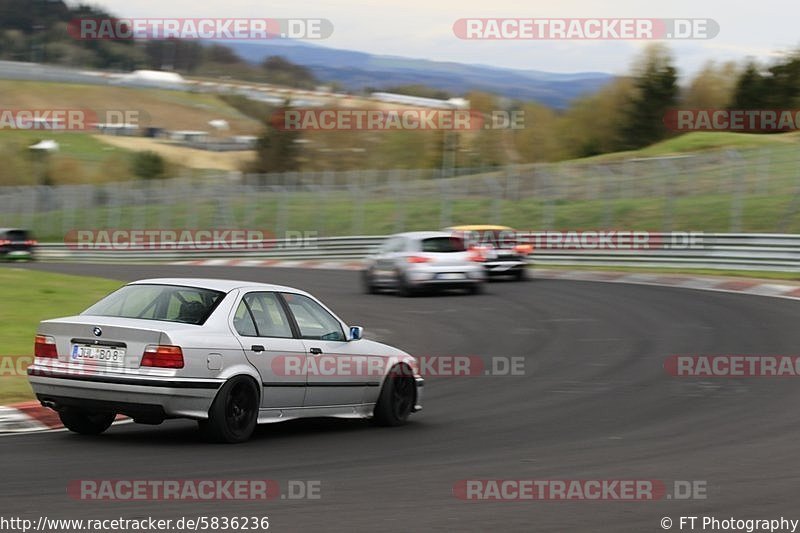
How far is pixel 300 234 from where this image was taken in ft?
161

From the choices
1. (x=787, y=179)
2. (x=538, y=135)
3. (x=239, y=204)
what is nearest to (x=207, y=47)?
(x=538, y=135)

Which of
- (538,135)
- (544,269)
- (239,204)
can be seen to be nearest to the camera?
(544,269)

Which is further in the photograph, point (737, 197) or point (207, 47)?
point (207, 47)

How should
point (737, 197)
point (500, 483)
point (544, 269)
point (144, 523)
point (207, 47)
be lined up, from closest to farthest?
1. point (144, 523)
2. point (500, 483)
3. point (737, 197)
4. point (544, 269)
5. point (207, 47)

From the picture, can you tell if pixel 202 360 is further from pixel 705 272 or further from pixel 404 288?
pixel 705 272

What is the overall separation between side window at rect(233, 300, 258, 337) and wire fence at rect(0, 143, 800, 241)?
95.4 feet

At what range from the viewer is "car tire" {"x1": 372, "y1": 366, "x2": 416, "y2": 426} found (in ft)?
34.6

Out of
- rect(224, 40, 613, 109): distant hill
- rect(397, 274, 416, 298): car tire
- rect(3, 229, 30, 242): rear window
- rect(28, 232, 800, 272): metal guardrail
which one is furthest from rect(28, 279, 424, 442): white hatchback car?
rect(224, 40, 613, 109): distant hill

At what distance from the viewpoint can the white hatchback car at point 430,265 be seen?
25562mm

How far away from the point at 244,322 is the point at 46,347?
4.82 ft

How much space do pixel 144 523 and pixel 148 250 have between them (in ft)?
145

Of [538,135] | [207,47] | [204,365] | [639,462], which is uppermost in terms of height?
[207,47]

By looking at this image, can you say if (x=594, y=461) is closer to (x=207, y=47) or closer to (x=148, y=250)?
(x=148, y=250)

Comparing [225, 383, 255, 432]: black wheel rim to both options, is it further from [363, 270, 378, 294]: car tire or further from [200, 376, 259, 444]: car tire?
[363, 270, 378, 294]: car tire
